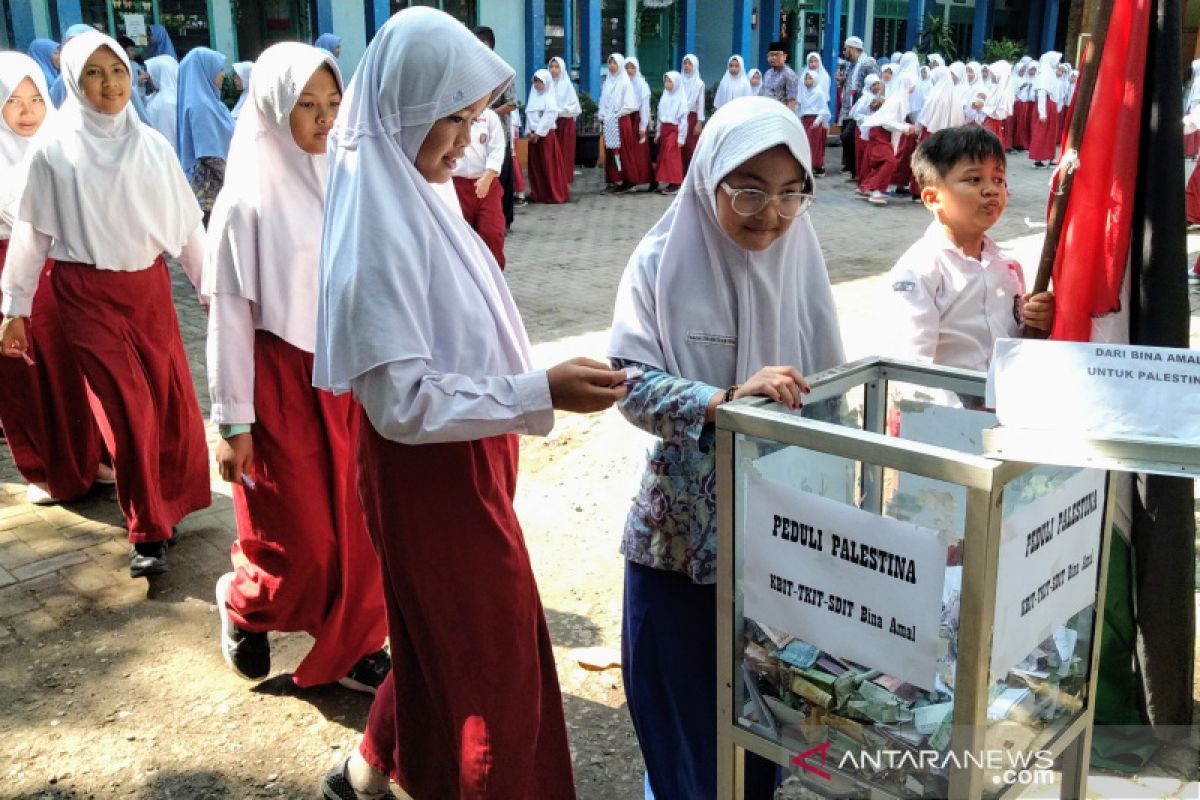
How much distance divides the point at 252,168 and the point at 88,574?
72.1 inches

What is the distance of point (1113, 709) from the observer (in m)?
2.67

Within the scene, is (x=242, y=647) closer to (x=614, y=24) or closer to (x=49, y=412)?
(x=49, y=412)

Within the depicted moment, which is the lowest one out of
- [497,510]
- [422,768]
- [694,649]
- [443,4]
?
[422,768]

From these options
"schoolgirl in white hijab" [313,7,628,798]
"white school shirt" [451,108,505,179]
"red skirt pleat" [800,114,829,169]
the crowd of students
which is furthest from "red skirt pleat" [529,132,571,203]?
"schoolgirl in white hijab" [313,7,628,798]

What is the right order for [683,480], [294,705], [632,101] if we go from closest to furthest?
1. [683,480]
2. [294,705]
3. [632,101]

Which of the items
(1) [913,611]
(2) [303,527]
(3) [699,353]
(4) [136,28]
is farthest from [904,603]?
(4) [136,28]

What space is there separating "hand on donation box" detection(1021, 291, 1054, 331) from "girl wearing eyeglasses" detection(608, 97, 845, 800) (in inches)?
24.6

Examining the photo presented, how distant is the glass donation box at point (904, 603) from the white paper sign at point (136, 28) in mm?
12469

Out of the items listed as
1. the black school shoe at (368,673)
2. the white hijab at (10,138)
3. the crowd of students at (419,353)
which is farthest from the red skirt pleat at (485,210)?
the black school shoe at (368,673)

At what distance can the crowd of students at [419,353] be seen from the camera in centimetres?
186

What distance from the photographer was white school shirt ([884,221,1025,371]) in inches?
100

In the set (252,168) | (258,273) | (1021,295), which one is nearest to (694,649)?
(1021,295)

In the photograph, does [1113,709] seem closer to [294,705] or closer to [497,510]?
[497,510]

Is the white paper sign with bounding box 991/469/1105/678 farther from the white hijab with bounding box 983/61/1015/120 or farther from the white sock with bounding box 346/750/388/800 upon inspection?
the white hijab with bounding box 983/61/1015/120
